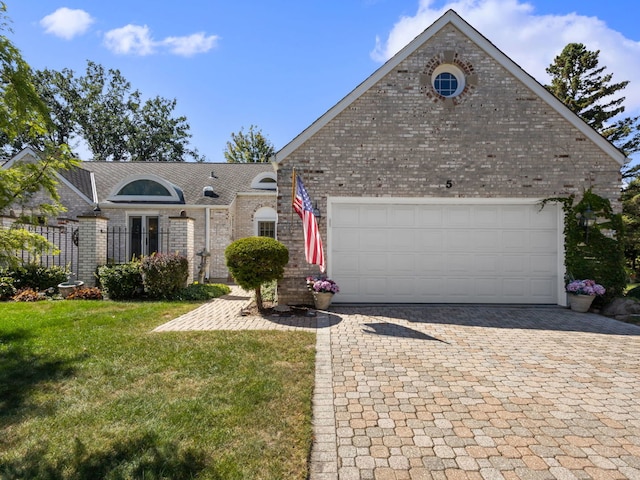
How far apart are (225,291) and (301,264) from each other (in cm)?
394

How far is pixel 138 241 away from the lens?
14.8 meters

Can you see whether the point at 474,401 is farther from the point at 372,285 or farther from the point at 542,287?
the point at 542,287

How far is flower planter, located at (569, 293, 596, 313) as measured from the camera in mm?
8422

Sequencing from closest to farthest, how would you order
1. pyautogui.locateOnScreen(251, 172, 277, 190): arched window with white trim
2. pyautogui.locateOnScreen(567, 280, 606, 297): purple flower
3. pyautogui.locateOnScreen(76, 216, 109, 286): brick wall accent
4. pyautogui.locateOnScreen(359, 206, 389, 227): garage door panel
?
pyautogui.locateOnScreen(567, 280, 606, 297): purple flower < pyautogui.locateOnScreen(359, 206, 389, 227): garage door panel < pyautogui.locateOnScreen(76, 216, 109, 286): brick wall accent < pyautogui.locateOnScreen(251, 172, 277, 190): arched window with white trim

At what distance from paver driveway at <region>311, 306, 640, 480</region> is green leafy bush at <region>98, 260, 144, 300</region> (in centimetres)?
645

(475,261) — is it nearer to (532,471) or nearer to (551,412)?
(551,412)

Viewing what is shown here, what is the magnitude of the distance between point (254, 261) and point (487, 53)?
24.9ft

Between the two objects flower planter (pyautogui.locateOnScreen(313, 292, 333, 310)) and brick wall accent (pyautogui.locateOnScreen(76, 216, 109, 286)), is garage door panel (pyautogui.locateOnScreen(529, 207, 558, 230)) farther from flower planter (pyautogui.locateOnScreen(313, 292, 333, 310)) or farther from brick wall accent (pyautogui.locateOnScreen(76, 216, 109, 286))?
brick wall accent (pyautogui.locateOnScreen(76, 216, 109, 286))

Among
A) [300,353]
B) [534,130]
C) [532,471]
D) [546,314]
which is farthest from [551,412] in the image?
[534,130]

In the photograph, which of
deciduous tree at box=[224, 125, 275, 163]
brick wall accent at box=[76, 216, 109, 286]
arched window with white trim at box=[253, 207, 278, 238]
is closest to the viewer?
brick wall accent at box=[76, 216, 109, 286]

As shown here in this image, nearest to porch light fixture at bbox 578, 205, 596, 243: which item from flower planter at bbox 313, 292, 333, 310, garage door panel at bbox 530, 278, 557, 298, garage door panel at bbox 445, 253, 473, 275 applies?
garage door panel at bbox 530, 278, 557, 298

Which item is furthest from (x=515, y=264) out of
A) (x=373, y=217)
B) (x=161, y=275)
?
(x=161, y=275)

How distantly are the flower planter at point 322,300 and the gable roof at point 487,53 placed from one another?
3.42m

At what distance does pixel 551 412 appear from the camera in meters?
3.62
